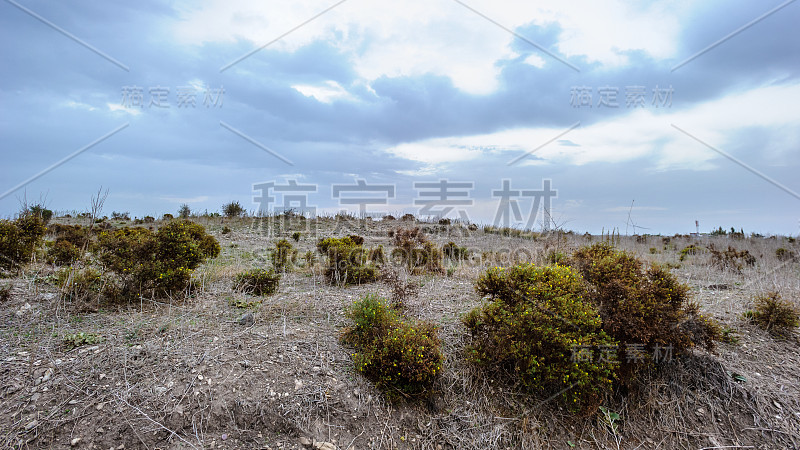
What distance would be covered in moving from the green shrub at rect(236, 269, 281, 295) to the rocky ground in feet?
2.42

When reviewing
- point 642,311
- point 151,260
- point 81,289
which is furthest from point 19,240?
point 642,311

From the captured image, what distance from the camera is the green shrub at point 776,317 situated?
18.8 feet

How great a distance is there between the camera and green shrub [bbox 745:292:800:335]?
18.8ft

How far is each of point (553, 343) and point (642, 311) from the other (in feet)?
3.82

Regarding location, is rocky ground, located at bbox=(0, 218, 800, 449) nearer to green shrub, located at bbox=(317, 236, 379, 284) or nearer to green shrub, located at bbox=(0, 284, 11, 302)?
green shrub, located at bbox=(0, 284, 11, 302)

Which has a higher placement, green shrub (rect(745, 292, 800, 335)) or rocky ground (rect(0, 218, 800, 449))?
green shrub (rect(745, 292, 800, 335))

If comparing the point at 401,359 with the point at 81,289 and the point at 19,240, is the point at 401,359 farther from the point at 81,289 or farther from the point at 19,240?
the point at 19,240

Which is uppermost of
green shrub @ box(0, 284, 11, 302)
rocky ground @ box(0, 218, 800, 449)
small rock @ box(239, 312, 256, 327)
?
green shrub @ box(0, 284, 11, 302)

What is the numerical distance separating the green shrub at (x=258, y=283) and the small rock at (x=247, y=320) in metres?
1.29

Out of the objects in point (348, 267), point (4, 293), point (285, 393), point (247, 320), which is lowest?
point (285, 393)

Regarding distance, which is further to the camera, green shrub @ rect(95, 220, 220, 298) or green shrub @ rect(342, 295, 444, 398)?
green shrub @ rect(95, 220, 220, 298)

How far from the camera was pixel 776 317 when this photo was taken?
5.77 m

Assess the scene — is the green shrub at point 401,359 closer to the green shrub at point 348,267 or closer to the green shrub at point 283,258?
the green shrub at point 348,267

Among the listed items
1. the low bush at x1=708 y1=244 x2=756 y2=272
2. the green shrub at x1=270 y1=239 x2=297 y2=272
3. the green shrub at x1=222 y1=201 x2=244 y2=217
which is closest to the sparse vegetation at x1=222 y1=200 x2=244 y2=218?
the green shrub at x1=222 y1=201 x2=244 y2=217
